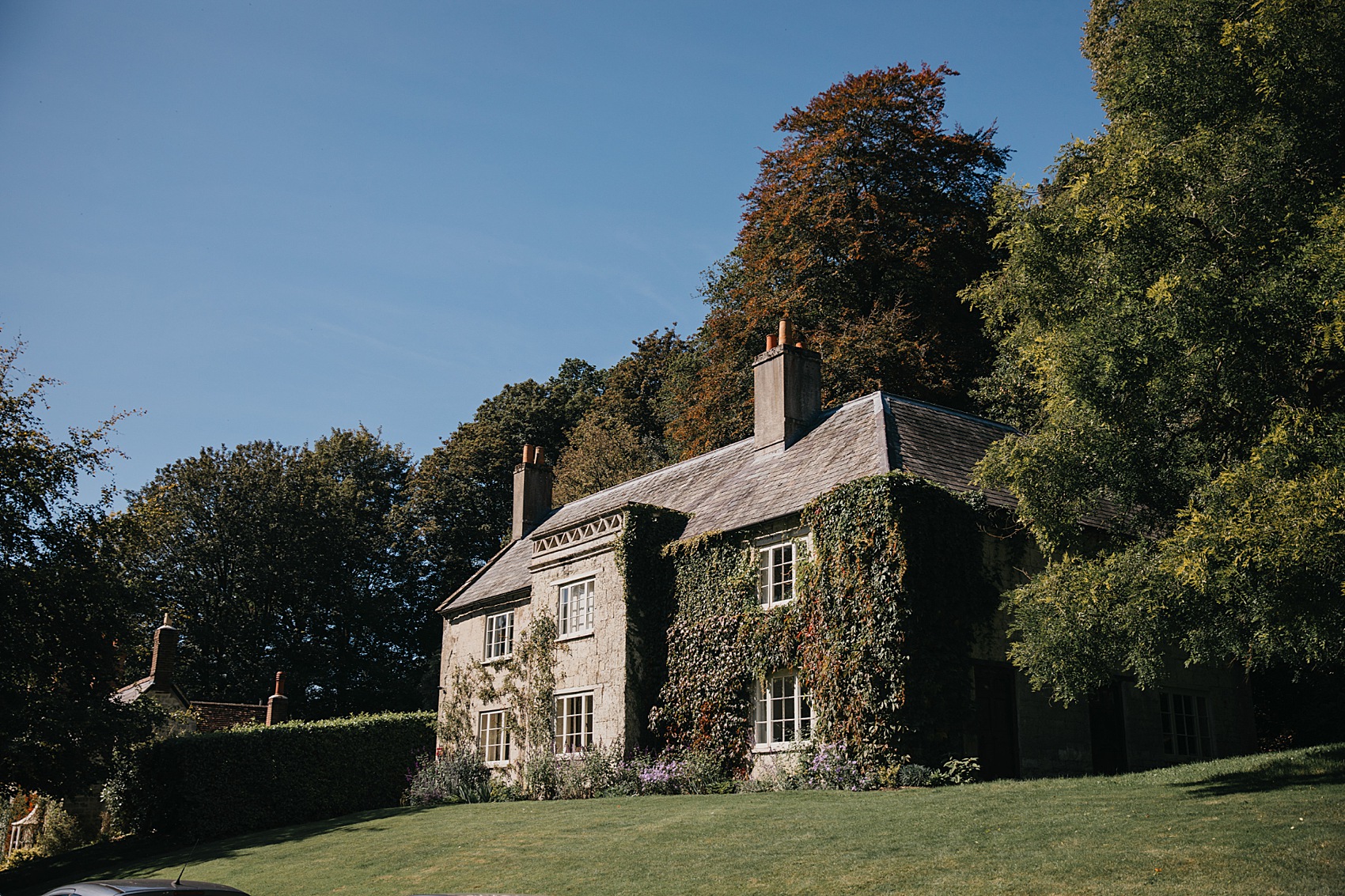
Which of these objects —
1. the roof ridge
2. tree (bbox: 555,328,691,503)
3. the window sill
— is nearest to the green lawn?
the window sill

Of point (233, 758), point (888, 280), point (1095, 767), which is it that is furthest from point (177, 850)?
point (888, 280)

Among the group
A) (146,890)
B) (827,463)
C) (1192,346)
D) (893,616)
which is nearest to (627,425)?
(827,463)

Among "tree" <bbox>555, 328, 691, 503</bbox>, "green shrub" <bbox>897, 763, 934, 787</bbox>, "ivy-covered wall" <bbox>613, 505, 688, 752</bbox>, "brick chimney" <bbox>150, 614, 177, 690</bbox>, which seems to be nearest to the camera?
"green shrub" <bbox>897, 763, 934, 787</bbox>

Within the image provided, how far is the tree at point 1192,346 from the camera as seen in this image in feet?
42.0

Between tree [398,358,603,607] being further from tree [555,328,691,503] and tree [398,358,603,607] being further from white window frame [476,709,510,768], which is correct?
white window frame [476,709,510,768]

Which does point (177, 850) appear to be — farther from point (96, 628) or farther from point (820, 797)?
point (820, 797)

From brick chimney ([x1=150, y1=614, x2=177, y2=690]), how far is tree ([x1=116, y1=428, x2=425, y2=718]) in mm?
6199

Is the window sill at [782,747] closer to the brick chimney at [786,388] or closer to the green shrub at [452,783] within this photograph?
the brick chimney at [786,388]

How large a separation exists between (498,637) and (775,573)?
10.6 m

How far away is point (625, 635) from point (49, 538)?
47.2 feet

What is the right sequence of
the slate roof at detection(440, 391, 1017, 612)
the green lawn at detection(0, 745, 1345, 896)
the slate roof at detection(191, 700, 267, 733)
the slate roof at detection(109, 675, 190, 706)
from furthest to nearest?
the slate roof at detection(191, 700, 267, 733) < the slate roof at detection(109, 675, 190, 706) < the slate roof at detection(440, 391, 1017, 612) < the green lawn at detection(0, 745, 1345, 896)

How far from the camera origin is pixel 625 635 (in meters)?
23.5

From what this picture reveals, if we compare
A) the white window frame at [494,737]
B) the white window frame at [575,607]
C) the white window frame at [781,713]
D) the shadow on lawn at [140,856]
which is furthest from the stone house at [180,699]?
the white window frame at [781,713]

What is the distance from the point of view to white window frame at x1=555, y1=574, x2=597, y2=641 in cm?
2494
